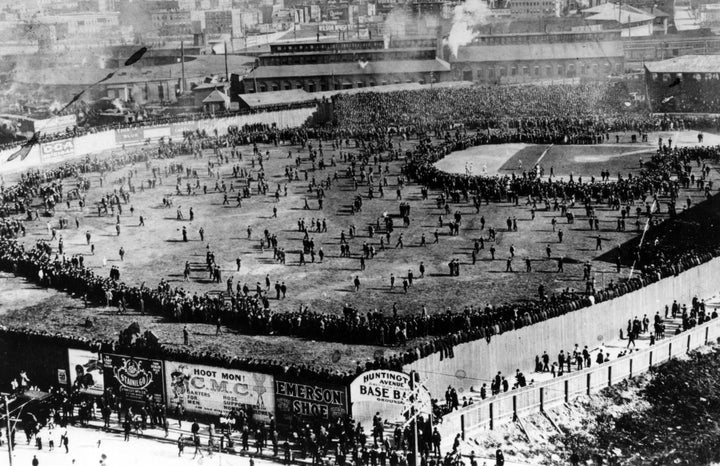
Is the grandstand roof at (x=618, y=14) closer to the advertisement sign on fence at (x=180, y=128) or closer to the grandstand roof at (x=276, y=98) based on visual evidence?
the grandstand roof at (x=276, y=98)

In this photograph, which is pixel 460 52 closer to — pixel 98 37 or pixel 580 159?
pixel 580 159

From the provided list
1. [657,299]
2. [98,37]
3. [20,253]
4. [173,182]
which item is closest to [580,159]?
→ [173,182]

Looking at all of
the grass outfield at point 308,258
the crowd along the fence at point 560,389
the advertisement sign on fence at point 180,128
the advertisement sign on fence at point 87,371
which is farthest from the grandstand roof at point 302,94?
the crowd along the fence at point 560,389

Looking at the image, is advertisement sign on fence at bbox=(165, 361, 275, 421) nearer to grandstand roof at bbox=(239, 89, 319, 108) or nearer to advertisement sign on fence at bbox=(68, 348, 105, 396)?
advertisement sign on fence at bbox=(68, 348, 105, 396)

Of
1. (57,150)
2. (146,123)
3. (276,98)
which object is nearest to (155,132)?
(146,123)

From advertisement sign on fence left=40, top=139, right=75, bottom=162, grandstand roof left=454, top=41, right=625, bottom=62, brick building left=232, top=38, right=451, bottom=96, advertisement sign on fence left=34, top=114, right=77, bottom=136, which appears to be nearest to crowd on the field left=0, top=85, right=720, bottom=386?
advertisement sign on fence left=40, top=139, right=75, bottom=162

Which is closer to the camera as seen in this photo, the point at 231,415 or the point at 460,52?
the point at 231,415
